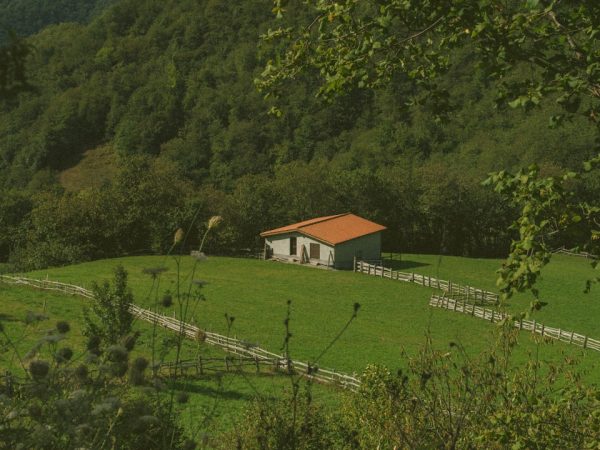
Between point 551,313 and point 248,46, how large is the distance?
5627 inches

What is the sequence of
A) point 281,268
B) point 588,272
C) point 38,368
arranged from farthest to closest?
point 588,272 → point 281,268 → point 38,368

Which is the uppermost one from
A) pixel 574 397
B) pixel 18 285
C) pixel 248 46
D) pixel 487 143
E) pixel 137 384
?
pixel 248 46

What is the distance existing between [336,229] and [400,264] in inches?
234

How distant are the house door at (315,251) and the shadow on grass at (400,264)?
549 centimetres

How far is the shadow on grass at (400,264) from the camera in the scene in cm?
5462

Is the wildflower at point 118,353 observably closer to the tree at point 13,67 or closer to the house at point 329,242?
the tree at point 13,67

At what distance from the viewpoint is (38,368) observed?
368cm

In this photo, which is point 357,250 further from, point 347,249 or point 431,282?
point 431,282

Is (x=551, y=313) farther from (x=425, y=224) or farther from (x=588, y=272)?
(x=425, y=224)

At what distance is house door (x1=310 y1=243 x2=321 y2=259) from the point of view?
177 feet

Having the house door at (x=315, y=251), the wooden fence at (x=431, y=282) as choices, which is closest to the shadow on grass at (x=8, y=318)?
the wooden fence at (x=431, y=282)

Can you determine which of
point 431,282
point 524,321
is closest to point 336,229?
point 431,282

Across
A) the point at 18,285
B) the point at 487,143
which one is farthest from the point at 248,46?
the point at 18,285

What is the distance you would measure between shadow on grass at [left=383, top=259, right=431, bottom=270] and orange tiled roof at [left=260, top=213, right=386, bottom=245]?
3.01 metres
